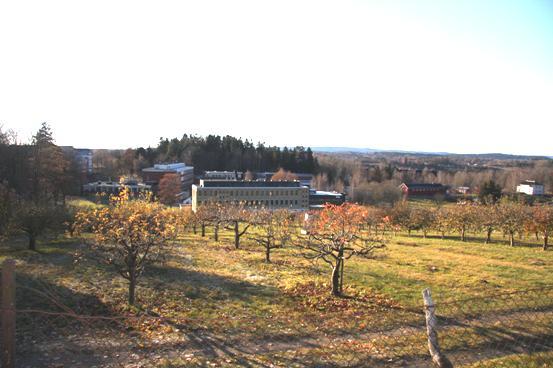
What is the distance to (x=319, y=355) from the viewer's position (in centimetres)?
945

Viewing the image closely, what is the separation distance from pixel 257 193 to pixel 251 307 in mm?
61297

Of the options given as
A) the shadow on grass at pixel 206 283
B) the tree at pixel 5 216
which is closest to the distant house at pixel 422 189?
the shadow on grass at pixel 206 283

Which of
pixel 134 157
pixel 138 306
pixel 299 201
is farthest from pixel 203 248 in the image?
pixel 134 157

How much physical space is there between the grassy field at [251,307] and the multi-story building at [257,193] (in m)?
46.6

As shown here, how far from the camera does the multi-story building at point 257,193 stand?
7181cm

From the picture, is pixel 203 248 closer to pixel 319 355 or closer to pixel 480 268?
pixel 480 268

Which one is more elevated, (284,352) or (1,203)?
(1,203)

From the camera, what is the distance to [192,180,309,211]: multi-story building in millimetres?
71812

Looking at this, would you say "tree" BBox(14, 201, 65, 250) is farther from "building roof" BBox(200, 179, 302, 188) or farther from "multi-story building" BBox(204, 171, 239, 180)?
"multi-story building" BBox(204, 171, 239, 180)

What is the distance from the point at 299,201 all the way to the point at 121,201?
6041cm

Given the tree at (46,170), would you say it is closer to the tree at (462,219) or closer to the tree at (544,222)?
the tree at (462,219)

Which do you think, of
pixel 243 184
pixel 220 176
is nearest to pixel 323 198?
pixel 243 184

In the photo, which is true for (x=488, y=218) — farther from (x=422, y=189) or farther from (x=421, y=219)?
(x=422, y=189)

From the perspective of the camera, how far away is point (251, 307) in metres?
14.0
